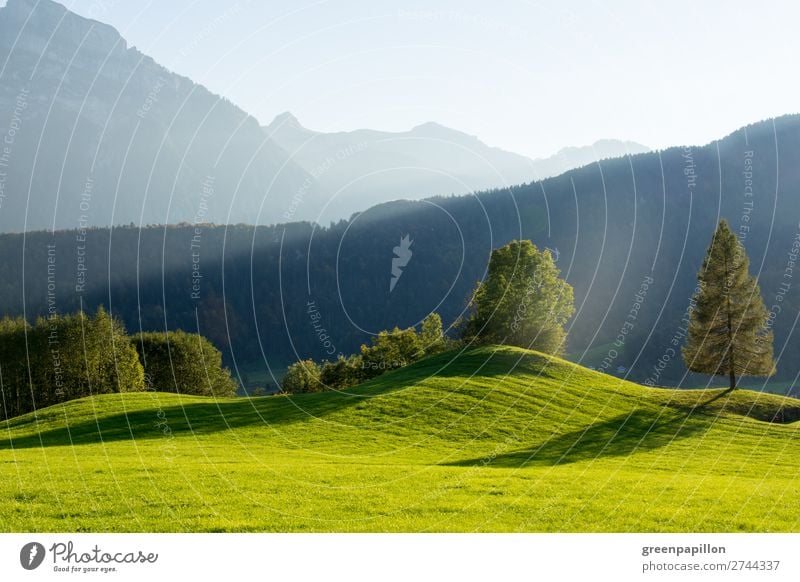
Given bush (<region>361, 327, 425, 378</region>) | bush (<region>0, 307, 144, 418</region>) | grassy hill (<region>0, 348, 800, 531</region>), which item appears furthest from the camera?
bush (<region>361, 327, 425, 378</region>)

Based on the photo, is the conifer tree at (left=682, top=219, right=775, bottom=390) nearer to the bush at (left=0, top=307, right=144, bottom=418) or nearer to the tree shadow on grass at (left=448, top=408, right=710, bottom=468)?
the tree shadow on grass at (left=448, top=408, right=710, bottom=468)

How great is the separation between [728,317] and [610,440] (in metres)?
19.2

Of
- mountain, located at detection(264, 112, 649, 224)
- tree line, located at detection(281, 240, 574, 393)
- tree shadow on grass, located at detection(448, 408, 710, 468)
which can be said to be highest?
mountain, located at detection(264, 112, 649, 224)

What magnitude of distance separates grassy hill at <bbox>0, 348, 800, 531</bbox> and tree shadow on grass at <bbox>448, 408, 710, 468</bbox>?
199 millimetres

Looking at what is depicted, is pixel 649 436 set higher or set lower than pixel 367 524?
lower

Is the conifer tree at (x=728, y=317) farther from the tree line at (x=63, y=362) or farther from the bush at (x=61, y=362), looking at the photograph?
the bush at (x=61, y=362)

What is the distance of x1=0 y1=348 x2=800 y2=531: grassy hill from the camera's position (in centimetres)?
1622

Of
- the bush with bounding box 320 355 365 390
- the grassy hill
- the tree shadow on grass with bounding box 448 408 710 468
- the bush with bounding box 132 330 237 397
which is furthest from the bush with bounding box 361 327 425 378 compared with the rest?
the tree shadow on grass with bounding box 448 408 710 468

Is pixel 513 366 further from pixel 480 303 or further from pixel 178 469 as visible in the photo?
pixel 178 469

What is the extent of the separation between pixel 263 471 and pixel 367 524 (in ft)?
31.2

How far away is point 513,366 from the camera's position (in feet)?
163

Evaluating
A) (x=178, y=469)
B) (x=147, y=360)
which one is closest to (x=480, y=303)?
(x=178, y=469)

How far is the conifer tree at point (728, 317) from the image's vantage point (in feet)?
160

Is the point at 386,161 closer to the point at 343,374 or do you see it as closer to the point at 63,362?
the point at 63,362
